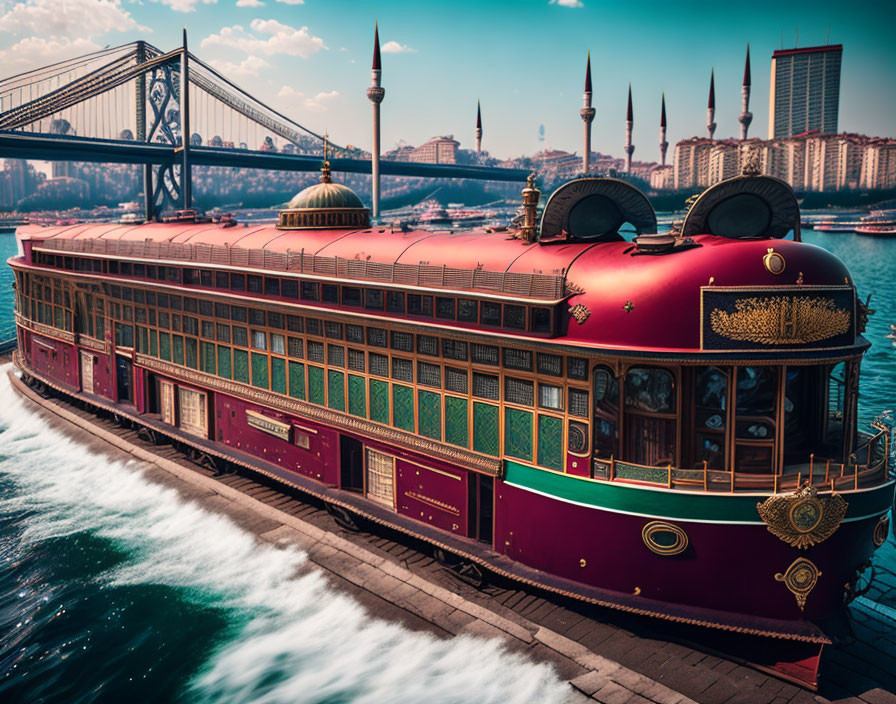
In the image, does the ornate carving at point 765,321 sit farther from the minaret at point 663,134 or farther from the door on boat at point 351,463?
the minaret at point 663,134

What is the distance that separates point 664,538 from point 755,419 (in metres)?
2.63

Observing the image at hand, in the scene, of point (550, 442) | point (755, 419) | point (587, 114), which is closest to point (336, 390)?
point (550, 442)

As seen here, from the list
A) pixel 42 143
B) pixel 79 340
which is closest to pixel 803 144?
pixel 42 143

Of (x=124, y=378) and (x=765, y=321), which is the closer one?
(x=765, y=321)

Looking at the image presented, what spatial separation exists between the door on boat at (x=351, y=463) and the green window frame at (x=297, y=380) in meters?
1.90

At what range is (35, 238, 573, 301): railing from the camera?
580 inches

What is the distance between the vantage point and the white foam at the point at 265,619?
13.9 meters

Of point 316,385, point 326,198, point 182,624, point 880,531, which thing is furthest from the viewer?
point 326,198

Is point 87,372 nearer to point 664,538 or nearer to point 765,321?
point 664,538

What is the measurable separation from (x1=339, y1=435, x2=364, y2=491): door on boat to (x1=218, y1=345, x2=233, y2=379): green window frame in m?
5.37

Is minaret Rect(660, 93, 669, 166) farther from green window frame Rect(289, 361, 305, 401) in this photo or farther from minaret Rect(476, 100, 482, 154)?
green window frame Rect(289, 361, 305, 401)

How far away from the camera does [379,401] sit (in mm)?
18312

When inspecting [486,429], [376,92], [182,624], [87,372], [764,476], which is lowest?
[182,624]

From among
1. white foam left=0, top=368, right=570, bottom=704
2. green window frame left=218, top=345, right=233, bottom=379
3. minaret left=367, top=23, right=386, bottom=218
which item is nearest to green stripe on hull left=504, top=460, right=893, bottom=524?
white foam left=0, top=368, right=570, bottom=704
